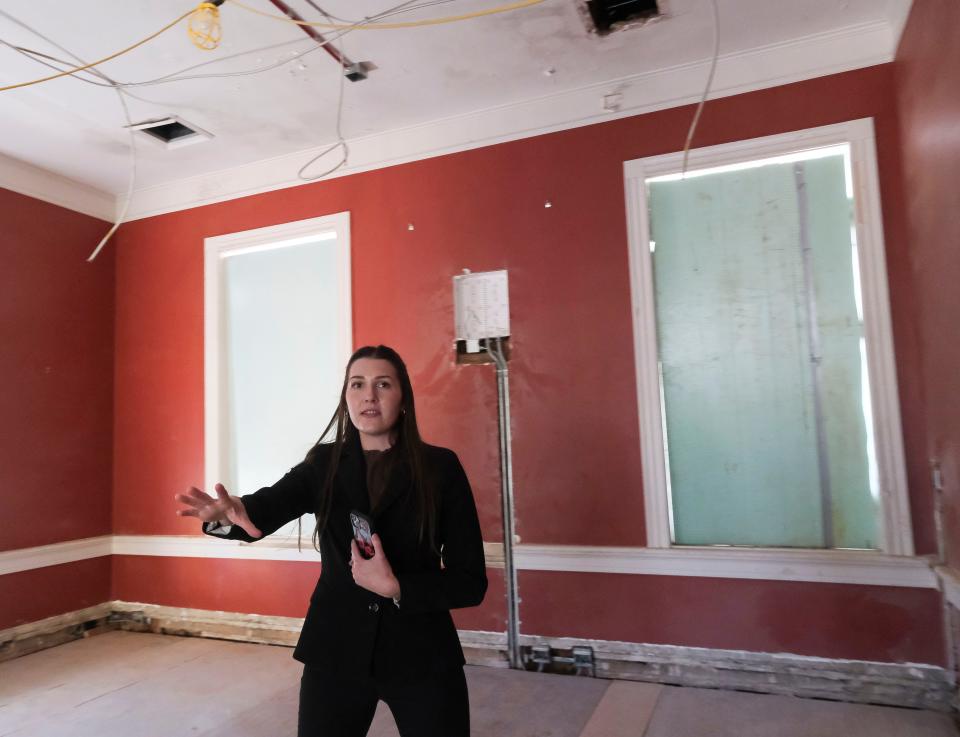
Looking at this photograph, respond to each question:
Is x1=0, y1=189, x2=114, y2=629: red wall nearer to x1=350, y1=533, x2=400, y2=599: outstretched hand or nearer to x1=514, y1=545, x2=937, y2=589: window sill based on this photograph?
x1=514, y1=545, x2=937, y2=589: window sill

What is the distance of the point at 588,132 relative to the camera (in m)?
3.27

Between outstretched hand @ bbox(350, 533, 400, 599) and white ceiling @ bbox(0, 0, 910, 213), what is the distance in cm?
226

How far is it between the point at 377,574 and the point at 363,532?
4.2 inches

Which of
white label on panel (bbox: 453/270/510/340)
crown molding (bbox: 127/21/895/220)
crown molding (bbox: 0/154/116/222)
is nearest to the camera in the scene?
crown molding (bbox: 127/21/895/220)

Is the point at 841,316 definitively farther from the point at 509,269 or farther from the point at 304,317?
the point at 304,317

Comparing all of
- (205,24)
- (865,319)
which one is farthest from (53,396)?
(865,319)

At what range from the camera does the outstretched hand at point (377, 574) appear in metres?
1.37

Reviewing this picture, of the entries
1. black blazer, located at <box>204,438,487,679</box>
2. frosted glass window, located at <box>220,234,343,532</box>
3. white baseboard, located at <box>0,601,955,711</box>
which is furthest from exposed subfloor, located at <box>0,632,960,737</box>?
black blazer, located at <box>204,438,487,679</box>

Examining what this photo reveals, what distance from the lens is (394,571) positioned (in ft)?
4.91

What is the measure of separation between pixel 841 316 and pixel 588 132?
152 centimetres

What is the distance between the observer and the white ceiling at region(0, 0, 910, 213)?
8.67 feet

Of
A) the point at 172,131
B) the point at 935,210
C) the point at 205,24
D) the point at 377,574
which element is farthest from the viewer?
the point at 172,131

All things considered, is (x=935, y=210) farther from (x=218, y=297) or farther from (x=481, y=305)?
(x=218, y=297)

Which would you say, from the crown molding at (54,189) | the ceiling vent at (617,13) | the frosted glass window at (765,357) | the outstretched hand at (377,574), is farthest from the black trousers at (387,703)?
the crown molding at (54,189)
